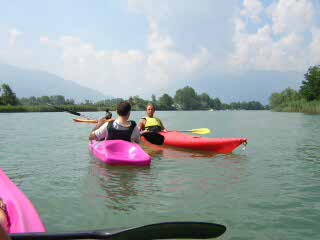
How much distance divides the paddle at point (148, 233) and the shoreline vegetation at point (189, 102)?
33.1 feet

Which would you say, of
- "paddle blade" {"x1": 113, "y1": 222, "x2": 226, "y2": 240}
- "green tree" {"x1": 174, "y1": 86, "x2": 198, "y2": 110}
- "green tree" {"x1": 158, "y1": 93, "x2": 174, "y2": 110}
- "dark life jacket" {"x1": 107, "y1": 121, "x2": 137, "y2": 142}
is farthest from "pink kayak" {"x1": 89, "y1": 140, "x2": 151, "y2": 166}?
"green tree" {"x1": 174, "y1": 86, "x2": 198, "y2": 110}

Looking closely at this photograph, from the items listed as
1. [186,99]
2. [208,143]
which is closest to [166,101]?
[186,99]

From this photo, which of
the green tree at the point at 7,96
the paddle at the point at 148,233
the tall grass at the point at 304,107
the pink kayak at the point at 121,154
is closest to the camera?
the paddle at the point at 148,233

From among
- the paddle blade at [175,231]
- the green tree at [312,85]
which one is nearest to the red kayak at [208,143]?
the paddle blade at [175,231]

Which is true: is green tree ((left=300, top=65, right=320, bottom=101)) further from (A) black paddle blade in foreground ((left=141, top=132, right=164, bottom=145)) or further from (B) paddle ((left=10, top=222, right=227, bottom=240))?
(B) paddle ((left=10, top=222, right=227, bottom=240))

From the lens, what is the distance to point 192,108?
134 m

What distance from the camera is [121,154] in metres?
6.40

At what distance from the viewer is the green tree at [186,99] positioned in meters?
131

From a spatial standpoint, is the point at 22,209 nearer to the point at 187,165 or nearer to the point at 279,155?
the point at 187,165

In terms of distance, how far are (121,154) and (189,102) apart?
127 m

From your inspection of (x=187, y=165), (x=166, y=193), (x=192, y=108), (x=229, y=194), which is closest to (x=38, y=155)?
(x=187, y=165)

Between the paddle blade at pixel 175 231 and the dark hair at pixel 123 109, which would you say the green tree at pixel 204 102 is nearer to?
the dark hair at pixel 123 109

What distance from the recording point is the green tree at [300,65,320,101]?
179ft

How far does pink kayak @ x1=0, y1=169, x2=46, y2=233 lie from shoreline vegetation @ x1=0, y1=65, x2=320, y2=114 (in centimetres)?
896
